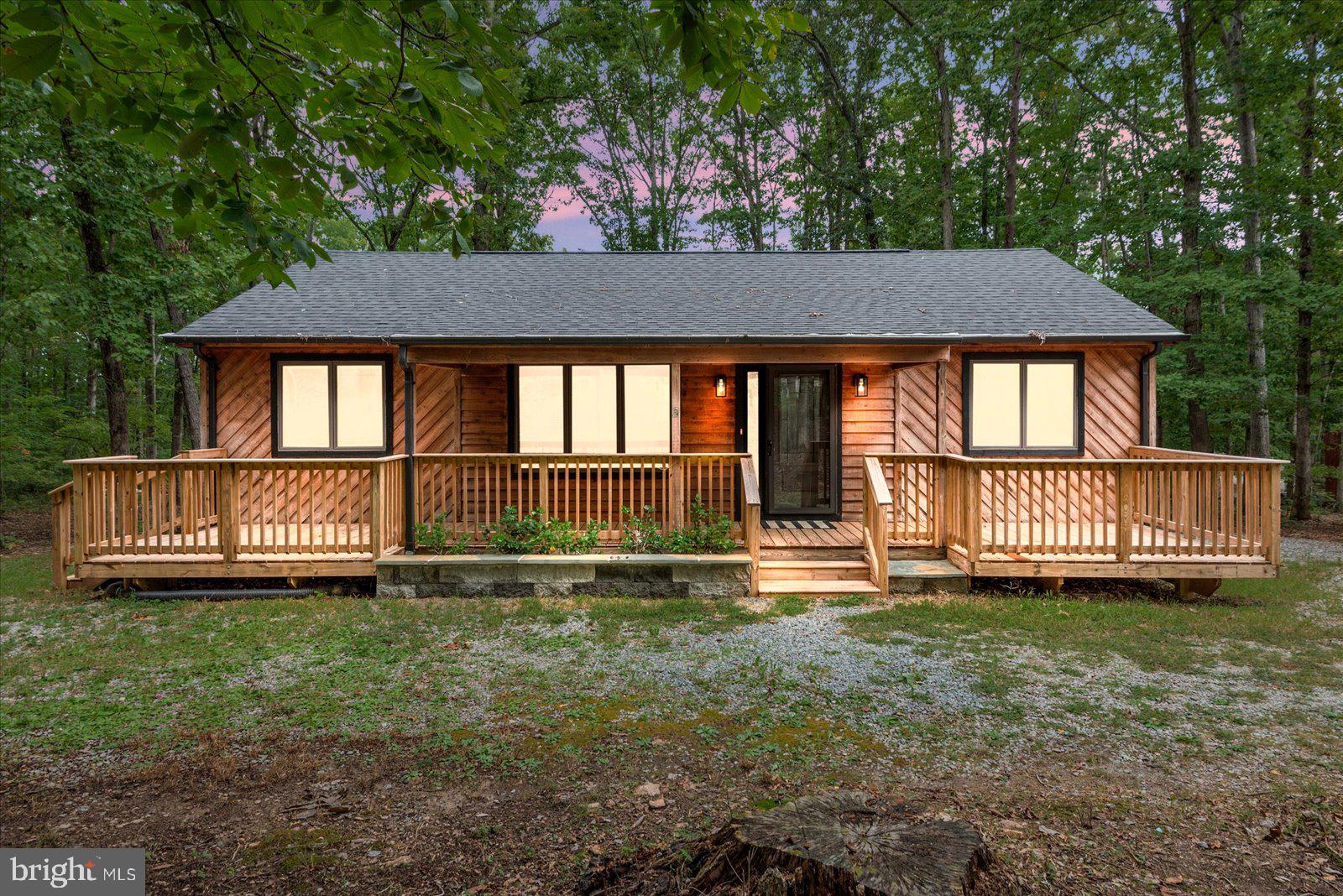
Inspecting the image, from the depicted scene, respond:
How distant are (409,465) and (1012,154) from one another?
1773 centimetres

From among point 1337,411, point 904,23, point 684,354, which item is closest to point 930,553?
point 684,354

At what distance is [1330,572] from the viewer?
7.52 meters

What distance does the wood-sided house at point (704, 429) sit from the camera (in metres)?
6.52

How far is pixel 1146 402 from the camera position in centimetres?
854

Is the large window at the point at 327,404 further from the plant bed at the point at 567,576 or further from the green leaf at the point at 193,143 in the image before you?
the green leaf at the point at 193,143

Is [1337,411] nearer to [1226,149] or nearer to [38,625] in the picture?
[1226,149]

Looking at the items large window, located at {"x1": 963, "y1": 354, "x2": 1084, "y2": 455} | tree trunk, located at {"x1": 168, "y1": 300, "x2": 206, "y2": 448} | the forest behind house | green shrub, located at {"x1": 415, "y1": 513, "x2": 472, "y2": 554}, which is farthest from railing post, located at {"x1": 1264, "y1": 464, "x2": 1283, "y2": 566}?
tree trunk, located at {"x1": 168, "y1": 300, "x2": 206, "y2": 448}

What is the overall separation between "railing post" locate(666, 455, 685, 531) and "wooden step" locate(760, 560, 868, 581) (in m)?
1.11

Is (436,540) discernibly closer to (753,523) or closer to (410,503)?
(410,503)

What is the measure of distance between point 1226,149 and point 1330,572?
950 centimetres

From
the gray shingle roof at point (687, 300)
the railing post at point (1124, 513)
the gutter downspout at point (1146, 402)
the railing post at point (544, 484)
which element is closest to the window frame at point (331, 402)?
the gray shingle roof at point (687, 300)

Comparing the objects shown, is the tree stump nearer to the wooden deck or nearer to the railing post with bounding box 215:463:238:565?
the wooden deck

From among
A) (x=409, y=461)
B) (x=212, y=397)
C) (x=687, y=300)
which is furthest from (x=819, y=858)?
(x=212, y=397)

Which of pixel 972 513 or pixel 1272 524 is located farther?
pixel 972 513
